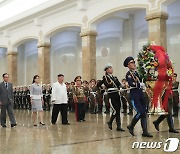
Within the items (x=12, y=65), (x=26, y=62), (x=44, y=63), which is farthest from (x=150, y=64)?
(x=26, y=62)

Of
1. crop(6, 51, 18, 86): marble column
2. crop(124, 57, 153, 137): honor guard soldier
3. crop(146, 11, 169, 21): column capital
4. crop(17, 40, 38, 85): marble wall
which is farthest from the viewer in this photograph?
crop(17, 40, 38, 85): marble wall

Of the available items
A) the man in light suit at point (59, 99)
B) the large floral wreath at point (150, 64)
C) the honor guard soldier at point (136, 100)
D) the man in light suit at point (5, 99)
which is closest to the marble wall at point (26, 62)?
the man in light suit at point (59, 99)

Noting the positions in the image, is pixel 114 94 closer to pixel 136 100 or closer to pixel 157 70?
pixel 136 100

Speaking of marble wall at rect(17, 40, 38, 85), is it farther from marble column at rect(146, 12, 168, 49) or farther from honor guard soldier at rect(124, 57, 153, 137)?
honor guard soldier at rect(124, 57, 153, 137)

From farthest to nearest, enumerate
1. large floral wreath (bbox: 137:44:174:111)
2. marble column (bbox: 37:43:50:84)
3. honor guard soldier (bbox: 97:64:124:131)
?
marble column (bbox: 37:43:50:84)
honor guard soldier (bbox: 97:64:124:131)
large floral wreath (bbox: 137:44:174:111)

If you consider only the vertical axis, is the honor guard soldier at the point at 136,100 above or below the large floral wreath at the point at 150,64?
below

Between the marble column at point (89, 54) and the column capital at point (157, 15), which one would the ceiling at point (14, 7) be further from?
the column capital at point (157, 15)

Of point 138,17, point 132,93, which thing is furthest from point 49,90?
point 132,93

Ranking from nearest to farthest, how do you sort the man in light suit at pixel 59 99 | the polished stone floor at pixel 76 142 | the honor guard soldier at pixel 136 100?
the polished stone floor at pixel 76 142, the honor guard soldier at pixel 136 100, the man in light suit at pixel 59 99

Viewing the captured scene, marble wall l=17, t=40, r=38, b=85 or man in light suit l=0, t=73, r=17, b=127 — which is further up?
marble wall l=17, t=40, r=38, b=85

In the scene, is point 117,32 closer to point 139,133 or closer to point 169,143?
point 139,133

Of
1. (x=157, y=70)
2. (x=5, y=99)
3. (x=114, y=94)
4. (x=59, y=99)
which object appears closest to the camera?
(x=157, y=70)

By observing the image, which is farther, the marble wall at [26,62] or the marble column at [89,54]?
the marble wall at [26,62]

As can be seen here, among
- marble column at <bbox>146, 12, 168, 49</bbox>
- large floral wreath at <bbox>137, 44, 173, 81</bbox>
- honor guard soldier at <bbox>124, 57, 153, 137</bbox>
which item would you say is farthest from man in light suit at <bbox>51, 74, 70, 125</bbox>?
marble column at <bbox>146, 12, 168, 49</bbox>
